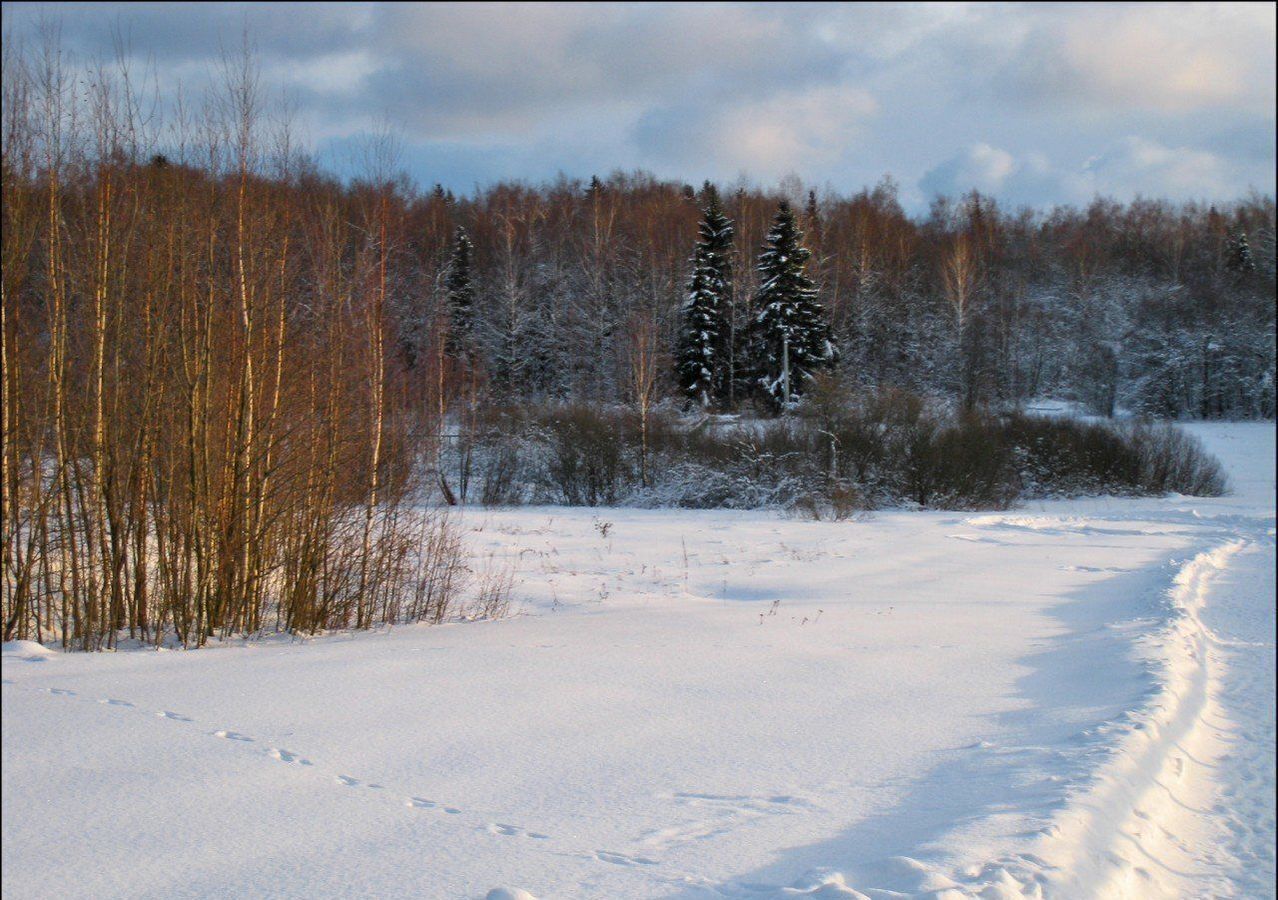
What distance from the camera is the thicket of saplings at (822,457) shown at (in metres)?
29.9

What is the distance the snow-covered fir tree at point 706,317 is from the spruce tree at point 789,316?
8.30 ft

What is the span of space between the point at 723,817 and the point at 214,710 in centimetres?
327

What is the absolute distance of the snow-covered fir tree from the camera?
3866cm

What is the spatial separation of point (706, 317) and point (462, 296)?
34.7 ft

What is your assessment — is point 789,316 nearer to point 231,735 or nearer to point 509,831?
point 231,735

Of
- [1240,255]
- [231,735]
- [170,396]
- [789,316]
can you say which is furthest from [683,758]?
[789,316]

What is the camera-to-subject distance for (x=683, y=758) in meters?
4.94

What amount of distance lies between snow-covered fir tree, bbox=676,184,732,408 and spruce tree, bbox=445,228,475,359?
31.1 ft

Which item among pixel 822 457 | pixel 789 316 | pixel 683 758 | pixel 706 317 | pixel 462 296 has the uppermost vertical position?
pixel 462 296

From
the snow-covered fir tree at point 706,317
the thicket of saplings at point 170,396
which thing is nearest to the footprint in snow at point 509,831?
the thicket of saplings at point 170,396

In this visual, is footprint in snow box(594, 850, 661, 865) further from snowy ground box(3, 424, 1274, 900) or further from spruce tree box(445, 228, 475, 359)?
spruce tree box(445, 228, 475, 359)

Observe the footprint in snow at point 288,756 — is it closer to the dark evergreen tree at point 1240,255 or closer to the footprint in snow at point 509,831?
the footprint in snow at point 509,831

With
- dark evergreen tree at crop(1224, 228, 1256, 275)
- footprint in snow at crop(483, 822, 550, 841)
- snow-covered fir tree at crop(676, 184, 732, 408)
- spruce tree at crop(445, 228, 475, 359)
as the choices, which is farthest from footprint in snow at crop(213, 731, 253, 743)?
snow-covered fir tree at crop(676, 184, 732, 408)

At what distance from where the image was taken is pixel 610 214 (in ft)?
159
